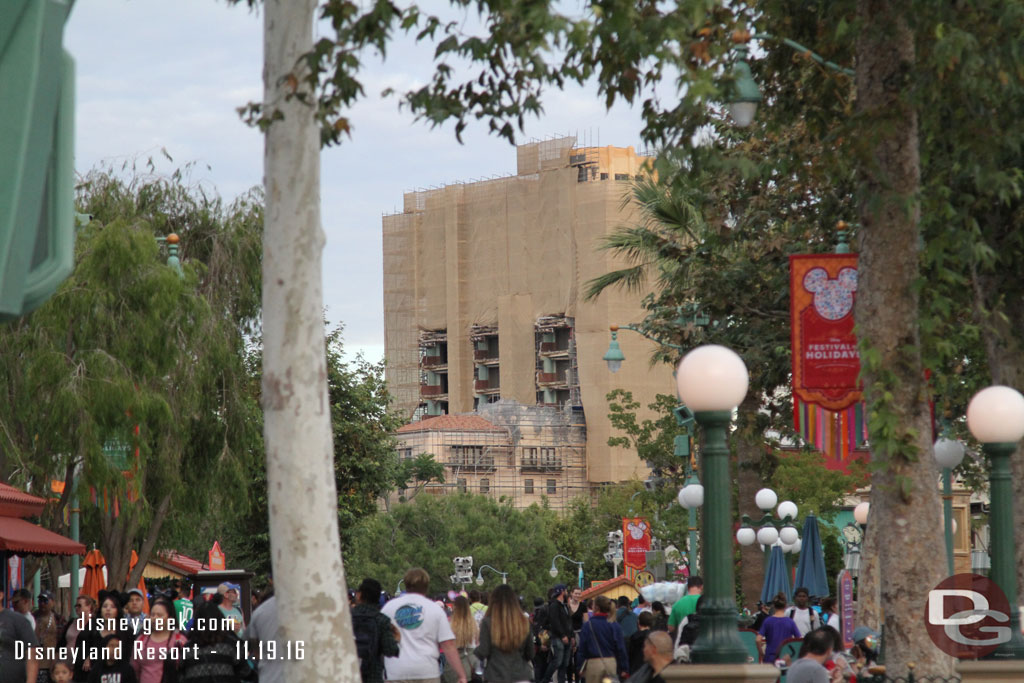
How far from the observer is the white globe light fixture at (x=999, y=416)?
11469 millimetres

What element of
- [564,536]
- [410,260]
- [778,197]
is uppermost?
[410,260]

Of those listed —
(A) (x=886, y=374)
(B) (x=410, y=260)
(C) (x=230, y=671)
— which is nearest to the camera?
(C) (x=230, y=671)

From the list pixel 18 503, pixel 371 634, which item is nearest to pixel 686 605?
pixel 371 634

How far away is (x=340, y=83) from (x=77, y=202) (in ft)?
71.4

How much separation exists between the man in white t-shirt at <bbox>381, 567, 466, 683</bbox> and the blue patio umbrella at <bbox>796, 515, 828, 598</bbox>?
14922 millimetres

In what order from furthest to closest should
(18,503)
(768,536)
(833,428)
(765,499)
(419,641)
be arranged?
(765,499) → (768,536) → (18,503) → (833,428) → (419,641)

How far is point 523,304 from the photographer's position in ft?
323

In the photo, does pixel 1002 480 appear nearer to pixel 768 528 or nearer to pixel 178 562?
pixel 768 528

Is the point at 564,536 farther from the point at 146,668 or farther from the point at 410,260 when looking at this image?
the point at 146,668

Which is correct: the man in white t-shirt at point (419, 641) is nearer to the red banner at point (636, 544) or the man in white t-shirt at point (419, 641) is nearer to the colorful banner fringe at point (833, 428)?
the colorful banner fringe at point (833, 428)

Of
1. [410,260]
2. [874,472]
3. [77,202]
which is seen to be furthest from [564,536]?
[874,472]

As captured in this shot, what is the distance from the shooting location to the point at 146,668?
11969 millimetres

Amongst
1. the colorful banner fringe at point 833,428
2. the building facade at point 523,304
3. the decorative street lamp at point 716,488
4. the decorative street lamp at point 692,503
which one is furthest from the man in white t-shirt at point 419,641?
the building facade at point 523,304

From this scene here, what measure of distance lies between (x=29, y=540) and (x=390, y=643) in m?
12.3
